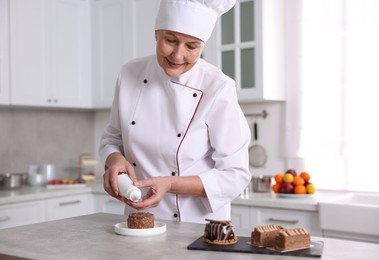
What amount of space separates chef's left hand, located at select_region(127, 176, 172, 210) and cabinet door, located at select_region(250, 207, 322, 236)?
1503 mm

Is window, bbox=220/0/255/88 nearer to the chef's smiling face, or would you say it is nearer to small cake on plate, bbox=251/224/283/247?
the chef's smiling face

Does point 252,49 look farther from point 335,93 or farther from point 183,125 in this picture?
point 183,125

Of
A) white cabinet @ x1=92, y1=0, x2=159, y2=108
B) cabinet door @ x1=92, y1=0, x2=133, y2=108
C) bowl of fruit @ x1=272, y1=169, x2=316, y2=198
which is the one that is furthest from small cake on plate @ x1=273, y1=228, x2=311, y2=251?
cabinet door @ x1=92, y1=0, x2=133, y2=108

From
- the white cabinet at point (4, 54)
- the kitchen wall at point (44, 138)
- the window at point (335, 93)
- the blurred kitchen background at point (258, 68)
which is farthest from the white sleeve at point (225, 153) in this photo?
the kitchen wall at point (44, 138)

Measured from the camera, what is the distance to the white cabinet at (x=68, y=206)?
12.0 feet

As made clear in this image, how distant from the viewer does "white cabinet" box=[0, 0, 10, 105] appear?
361 centimetres

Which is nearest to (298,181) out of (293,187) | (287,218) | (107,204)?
(293,187)

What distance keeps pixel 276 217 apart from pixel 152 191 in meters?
1.59

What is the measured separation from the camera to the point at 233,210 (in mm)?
3256

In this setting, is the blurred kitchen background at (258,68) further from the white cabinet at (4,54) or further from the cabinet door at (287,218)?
the cabinet door at (287,218)

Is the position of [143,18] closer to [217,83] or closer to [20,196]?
[20,196]

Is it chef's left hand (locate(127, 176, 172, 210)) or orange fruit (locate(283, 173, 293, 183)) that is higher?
chef's left hand (locate(127, 176, 172, 210))

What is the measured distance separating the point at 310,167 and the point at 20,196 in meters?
1.91

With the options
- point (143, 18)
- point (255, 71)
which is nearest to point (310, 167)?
point (255, 71)
